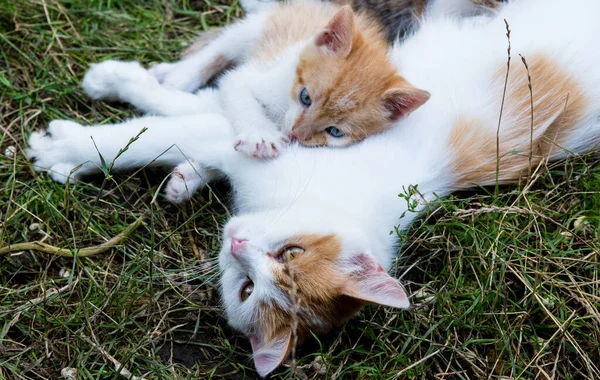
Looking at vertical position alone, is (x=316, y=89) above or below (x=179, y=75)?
above

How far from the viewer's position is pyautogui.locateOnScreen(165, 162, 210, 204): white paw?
116 inches

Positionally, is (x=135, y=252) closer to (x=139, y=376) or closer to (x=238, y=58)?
(x=139, y=376)

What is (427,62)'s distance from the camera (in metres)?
3.12

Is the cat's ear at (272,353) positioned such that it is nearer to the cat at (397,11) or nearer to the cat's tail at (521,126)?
the cat's tail at (521,126)

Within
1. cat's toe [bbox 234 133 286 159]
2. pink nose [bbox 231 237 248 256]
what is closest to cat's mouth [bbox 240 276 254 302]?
pink nose [bbox 231 237 248 256]

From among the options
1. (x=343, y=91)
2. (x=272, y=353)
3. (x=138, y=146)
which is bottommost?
(x=272, y=353)

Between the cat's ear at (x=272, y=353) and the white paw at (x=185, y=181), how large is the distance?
2.89 ft

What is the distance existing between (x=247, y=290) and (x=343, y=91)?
1033 mm

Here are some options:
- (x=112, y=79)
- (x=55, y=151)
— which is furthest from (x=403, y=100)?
(x=55, y=151)

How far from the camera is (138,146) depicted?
2971mm

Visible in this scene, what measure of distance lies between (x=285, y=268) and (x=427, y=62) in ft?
4.58

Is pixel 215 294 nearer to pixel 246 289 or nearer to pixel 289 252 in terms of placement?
pixel 246 289

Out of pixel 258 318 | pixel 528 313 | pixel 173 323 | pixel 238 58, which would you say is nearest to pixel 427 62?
pixel 238 58

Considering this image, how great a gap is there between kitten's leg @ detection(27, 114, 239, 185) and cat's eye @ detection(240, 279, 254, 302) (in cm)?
68
